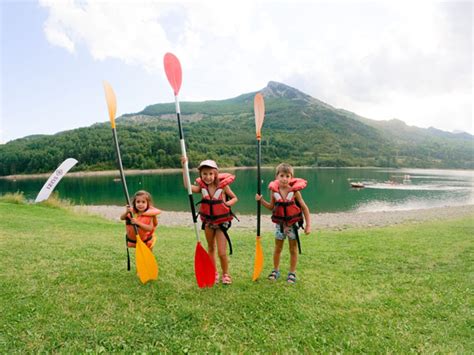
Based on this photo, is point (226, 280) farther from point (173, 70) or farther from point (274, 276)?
point (173, 70)

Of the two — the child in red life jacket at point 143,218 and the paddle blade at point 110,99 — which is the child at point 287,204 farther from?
the paddle blade at point 110,99

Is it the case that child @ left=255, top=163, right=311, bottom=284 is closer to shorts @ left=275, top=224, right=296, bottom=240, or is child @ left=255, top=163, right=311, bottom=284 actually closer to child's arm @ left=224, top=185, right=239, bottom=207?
shorts @ left=275, top=224, right=296, bottom=240

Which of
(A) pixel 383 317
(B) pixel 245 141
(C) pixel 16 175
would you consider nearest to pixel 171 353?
(A) pixel 383 317

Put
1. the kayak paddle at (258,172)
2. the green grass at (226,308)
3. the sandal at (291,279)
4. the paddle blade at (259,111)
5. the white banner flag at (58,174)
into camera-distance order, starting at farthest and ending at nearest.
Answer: the white banner flag at (58,174) < the paddle blade at (259,111) < the kayak paddle at (258,172) < the sandal at (291,279) < the green grass at (226,308)

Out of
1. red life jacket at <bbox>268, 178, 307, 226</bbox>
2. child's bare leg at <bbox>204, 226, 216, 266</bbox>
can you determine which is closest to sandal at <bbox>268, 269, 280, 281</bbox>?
red life jacket at <bbox>268, 178, 307, 226</bbox>

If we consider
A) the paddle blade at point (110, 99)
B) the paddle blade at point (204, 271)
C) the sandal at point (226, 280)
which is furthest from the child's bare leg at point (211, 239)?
the paddle blade at point (110, 99)

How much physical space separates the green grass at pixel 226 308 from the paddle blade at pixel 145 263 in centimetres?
19

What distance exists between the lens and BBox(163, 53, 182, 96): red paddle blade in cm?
516

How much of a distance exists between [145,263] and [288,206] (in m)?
2.46

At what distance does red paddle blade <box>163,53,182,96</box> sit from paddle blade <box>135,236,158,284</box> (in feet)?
8.51

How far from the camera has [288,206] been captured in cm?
502

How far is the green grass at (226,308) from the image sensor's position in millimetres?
3373

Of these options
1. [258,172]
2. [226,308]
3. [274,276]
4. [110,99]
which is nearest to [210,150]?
[110,99]

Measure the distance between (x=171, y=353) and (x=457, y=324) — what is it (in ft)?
11.5
